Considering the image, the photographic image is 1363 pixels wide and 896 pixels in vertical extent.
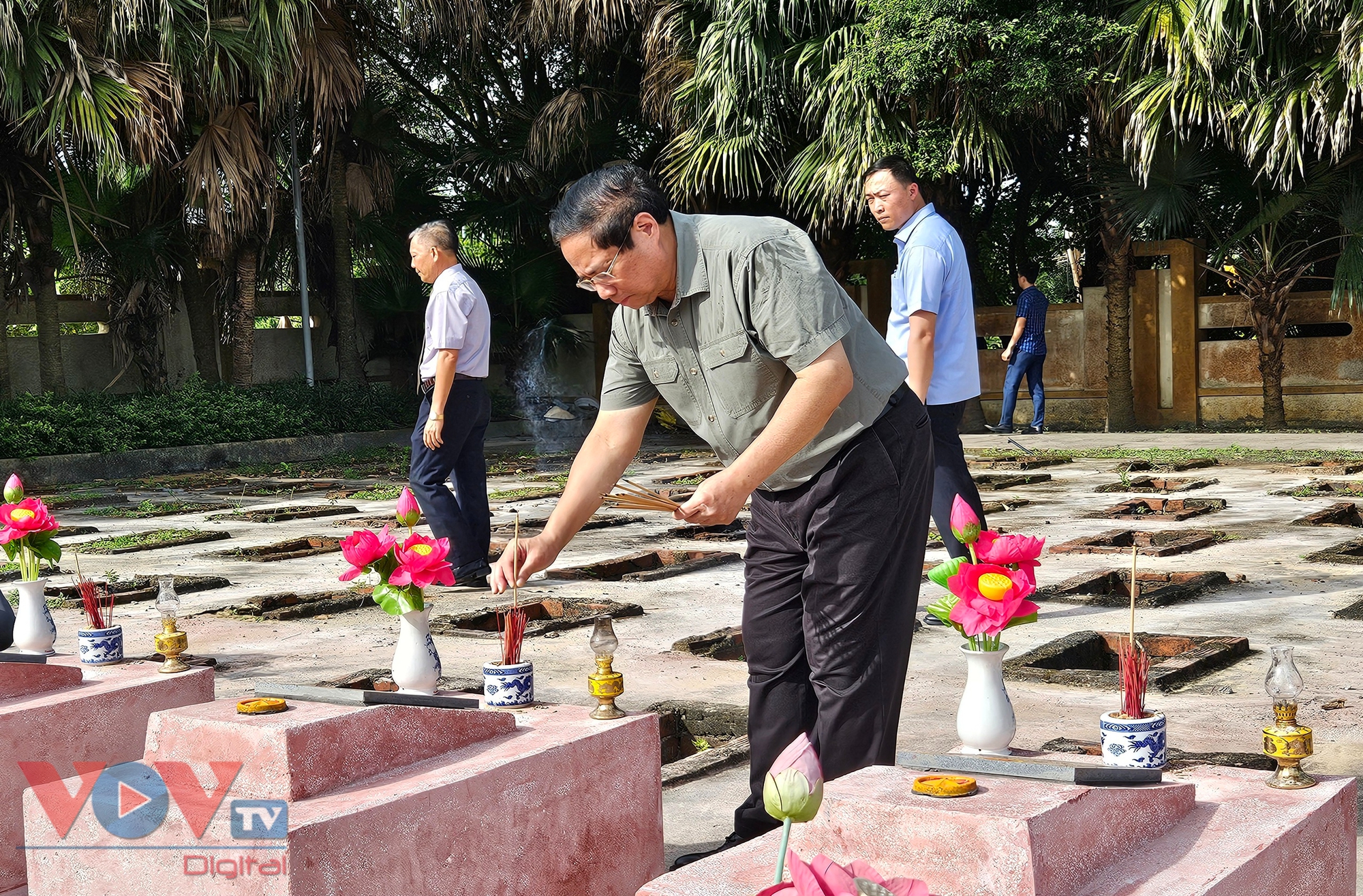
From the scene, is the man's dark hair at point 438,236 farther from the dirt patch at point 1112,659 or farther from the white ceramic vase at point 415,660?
the white ceramic vase at point 415,660

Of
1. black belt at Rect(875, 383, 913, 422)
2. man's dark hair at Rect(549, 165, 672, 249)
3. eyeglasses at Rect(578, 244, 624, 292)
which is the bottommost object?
black belt at Rect(875, 383, 913, 422)

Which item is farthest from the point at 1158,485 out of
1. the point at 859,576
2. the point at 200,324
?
the point at 200,324

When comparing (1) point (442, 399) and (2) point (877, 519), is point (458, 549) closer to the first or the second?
(1) point (442, 399)

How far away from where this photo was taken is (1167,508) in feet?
28.2

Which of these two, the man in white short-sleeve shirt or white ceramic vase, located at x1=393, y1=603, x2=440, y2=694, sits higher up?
the man in white short-sleeve shirt

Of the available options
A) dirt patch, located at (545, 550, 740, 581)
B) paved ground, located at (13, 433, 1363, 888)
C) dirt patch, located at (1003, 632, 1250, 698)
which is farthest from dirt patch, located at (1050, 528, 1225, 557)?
dirt patch, located at (1003, 632, 1250, 698)

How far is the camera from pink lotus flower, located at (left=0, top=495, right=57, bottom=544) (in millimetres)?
4027

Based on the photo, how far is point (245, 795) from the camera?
241cm

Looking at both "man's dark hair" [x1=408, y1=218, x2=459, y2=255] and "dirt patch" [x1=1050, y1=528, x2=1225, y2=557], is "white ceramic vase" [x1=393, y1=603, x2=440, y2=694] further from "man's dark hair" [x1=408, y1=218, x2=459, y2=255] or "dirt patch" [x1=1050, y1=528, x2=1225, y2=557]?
"dirt patch" [x1=1050, y1=528, x2=1225, y2=557]

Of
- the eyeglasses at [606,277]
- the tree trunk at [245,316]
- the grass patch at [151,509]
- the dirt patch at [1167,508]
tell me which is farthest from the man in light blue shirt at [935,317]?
the tree trunk at [245,316]

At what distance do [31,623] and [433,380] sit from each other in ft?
9.58

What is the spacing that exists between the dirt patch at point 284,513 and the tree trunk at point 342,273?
26.9 feet

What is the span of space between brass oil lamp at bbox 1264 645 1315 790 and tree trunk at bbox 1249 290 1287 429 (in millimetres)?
13938

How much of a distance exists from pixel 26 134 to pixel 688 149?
704cm
